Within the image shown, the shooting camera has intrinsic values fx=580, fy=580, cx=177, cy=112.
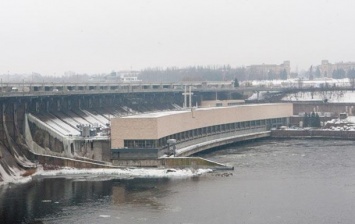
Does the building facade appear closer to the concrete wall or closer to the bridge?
the concrete wall

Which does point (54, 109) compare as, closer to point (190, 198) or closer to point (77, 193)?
point (77, 193)

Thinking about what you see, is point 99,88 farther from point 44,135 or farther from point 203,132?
point 44,135

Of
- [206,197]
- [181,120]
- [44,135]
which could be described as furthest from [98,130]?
[206,197]

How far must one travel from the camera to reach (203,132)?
30641 mm

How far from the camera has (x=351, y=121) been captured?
38219 mm

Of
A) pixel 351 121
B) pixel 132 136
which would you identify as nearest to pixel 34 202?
pixel 132 136

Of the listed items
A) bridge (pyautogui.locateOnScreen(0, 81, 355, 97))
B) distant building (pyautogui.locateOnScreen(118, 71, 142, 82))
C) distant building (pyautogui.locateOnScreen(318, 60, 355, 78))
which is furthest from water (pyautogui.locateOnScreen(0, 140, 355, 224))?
distant building (pyautogui.locateOnScreen(318, 60, 355, 78))

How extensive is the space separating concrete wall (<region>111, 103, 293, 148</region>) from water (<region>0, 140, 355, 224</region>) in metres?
2.85

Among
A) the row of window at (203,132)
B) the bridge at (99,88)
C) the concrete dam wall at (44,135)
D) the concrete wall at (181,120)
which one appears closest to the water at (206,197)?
the concrete dam wall at (44,135)

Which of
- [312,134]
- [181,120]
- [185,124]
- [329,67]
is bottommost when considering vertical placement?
[312,134]

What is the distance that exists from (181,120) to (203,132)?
322 cm

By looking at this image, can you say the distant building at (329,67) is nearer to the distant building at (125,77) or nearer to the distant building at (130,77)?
the distant building at (130,77)

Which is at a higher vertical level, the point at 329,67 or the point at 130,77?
the point at 329,67

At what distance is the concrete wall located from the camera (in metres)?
23.5
